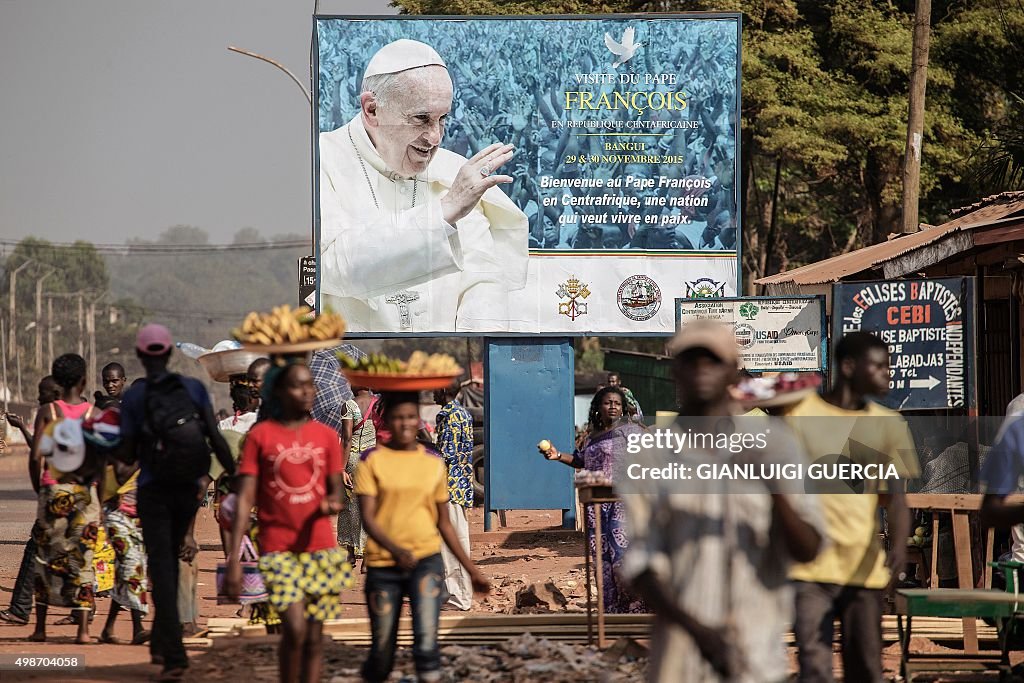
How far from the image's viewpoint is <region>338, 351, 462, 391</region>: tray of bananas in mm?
6480

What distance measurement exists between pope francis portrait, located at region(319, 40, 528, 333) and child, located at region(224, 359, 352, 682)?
1003 centimetres

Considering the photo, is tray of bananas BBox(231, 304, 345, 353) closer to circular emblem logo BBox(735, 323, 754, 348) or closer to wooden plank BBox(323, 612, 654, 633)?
wooden plank BBox(323, 612, 654, 633)

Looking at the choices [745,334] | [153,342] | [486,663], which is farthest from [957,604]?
[153,342]

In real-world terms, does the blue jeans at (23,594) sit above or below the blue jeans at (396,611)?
below

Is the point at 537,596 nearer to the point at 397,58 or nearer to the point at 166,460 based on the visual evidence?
the point at 166,460

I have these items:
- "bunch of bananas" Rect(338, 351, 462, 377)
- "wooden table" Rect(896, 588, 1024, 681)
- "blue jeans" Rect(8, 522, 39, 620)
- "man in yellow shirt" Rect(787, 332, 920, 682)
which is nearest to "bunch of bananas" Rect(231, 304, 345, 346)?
"bunch of bananas" Rect(338, 351, 462, 377)

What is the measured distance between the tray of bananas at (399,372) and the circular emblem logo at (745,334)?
4.49m

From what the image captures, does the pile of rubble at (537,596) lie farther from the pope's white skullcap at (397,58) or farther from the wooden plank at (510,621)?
the pope's white skullcap at (397,58)

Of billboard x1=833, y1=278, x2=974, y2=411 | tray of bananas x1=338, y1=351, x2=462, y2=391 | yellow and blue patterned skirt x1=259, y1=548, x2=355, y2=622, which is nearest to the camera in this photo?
yellow and blue patterned skirt x1=259, y1=548, x2=355, y2=622

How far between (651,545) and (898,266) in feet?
27.3

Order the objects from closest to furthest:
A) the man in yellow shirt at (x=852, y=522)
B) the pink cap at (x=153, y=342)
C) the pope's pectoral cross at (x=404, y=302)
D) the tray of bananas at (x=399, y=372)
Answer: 1. the man in yellow shirt at (x=852, y=522)
2. the tray of bananas at (x=399, y=372)
3. the pink cap at (x=153, y=342)
4. the pope's pectoral cross at (x=404, y=302)

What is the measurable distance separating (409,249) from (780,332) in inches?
259

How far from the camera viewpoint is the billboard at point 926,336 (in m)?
9.46

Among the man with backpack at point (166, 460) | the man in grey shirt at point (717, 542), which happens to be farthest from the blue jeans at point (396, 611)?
the man in grey shirt at point (717, 542)
